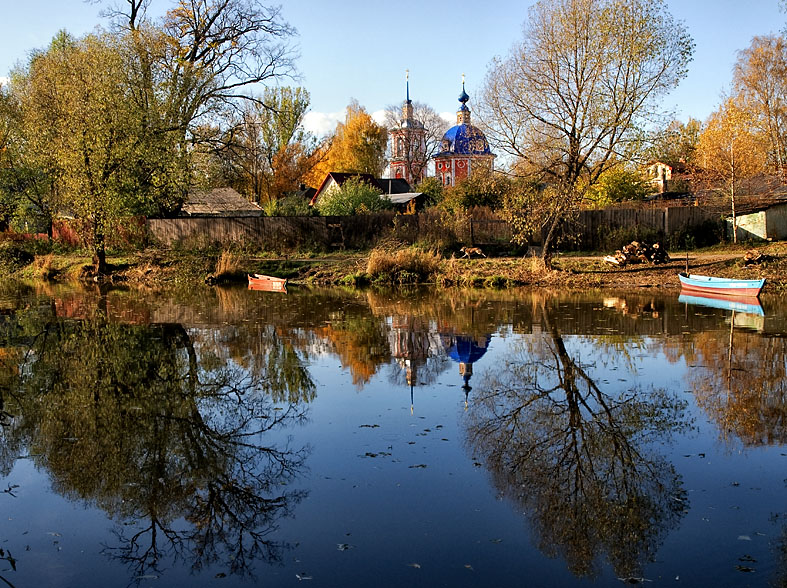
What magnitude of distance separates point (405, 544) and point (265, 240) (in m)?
33.1

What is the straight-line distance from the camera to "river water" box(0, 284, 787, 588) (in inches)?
226

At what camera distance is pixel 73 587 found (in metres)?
5.46

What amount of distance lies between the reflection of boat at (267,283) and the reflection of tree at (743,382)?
16418mm

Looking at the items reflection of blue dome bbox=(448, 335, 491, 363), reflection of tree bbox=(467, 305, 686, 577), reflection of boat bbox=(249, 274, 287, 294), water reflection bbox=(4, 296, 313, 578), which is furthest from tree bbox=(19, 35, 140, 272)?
reflection of tree bbox=(467, 305, 686, 577)

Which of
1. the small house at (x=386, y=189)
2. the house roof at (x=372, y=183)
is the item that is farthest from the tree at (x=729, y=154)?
the house roof at (x=372, y=183)

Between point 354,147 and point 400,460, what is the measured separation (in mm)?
71853

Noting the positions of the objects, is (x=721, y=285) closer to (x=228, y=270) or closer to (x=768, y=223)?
(x=768, y=223)

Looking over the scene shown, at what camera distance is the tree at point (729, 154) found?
32.1 metres

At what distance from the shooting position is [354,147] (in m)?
77.4

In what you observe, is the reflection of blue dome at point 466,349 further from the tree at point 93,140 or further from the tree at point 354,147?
the tree at point 354,147

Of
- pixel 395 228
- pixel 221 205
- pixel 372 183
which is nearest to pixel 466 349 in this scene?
pixel 395 228

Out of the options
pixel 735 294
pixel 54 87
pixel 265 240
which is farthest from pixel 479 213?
pixel 54 87

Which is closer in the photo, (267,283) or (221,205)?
(267,283)

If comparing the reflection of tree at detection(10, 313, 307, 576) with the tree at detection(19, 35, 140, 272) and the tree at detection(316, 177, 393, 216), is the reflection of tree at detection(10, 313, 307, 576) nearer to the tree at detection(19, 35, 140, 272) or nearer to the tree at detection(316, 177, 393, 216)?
the tree at detection(19, 35, 140, 272)
